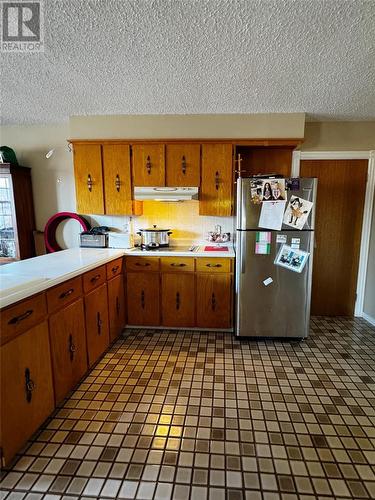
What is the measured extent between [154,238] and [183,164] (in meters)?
0.89

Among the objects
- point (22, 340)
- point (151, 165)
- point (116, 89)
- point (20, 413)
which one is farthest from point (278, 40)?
point (20, 413)

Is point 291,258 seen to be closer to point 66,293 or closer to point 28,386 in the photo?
point 66,293

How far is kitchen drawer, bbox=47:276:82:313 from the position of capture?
173 cm

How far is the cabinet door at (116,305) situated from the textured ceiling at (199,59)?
1.77 metres

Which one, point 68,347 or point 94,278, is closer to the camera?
point 68,347

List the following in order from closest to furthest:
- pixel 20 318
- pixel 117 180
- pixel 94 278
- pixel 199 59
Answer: pixel 20 318 → pixel 199 59 → pixel 94 278 → pixel 117 180

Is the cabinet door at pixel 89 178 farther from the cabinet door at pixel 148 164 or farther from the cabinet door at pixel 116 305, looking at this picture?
the cabinet door at pixel 116 305

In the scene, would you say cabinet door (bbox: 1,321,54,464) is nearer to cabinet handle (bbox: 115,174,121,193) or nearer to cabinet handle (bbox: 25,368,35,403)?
cabinet handle (bbox: 25,368,35,403)

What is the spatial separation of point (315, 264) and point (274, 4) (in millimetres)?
2729

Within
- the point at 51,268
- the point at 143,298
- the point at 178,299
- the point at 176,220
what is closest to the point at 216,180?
the point at 176,220

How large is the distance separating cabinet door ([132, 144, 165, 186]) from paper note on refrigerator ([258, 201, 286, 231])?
1162 millimetres

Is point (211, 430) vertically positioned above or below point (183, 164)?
below

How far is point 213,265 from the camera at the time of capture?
2859 millimetres

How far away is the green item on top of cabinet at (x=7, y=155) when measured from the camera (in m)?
3.15
